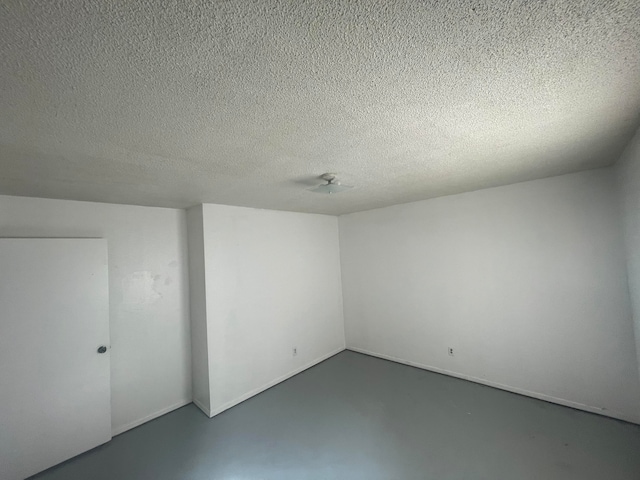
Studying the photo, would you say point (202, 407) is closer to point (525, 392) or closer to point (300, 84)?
point (300, 84)

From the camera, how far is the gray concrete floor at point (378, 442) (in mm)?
2033

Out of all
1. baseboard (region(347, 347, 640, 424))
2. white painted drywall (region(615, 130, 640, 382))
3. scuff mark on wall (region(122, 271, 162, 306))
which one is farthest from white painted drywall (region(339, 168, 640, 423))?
scuff mark on wall (region(122, 271, 162, 306))

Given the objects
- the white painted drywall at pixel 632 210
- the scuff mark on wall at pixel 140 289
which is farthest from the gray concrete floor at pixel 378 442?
the scuff mark on wall at pixel 140 289

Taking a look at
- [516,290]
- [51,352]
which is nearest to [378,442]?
[516,290]

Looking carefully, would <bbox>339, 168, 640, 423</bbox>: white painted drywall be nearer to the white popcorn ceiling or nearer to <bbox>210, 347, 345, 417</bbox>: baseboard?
<bbox>210, 347, 345, 417</bbox>: baseboard

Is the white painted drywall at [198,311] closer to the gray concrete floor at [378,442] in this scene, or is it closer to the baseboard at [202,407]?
the baseboard at [202,407]

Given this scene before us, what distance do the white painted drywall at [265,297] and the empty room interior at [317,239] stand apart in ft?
0.11

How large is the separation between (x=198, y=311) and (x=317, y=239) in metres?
2.12

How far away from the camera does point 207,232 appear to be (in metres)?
3.03

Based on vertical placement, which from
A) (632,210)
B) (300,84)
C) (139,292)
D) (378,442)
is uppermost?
(300,84)

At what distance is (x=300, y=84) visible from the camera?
101 cm

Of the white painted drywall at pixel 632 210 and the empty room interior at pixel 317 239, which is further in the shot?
the white painted drywall at pixel 632 210

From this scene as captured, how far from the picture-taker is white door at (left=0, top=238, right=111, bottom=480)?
6.98ft

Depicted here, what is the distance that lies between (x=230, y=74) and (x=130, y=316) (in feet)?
9.63
